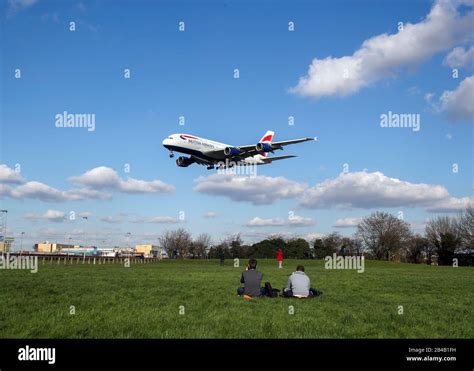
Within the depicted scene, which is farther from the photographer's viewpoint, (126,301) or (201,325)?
(126,301)

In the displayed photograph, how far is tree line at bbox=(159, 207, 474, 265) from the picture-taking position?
9400 cm

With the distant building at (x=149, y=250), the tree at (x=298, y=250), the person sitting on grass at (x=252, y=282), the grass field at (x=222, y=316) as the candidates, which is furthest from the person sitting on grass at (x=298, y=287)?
the distant building at (x=149, y=250)

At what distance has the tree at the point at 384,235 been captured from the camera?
11394cm

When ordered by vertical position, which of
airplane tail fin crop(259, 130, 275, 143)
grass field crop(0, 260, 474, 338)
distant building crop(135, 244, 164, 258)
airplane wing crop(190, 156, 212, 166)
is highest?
airplane tail fin crop(259, 130, 275, 143)

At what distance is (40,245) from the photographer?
620ft

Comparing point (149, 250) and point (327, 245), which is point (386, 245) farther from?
point (149, 250)

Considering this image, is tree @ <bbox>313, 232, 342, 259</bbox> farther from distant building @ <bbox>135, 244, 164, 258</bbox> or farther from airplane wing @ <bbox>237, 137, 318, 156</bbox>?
distant building @ <bbox>135, 244, 164, 258</bbox>

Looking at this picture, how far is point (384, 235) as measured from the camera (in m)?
114

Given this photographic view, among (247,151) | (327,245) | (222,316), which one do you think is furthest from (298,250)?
(222,316)

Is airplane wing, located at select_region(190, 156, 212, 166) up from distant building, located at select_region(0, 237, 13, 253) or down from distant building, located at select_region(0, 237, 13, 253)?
up

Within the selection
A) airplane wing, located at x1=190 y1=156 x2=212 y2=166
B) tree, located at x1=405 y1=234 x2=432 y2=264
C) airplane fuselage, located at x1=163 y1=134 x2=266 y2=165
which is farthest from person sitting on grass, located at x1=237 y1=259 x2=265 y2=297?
tree, located at x1=405 y1=234 x2=432 y2=264
